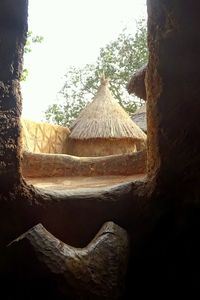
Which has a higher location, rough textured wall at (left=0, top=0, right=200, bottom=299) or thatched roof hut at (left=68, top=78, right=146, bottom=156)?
thatched roof hut at (left=68, top=78, right=146, bottom=156)

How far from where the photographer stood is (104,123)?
33.8 feet

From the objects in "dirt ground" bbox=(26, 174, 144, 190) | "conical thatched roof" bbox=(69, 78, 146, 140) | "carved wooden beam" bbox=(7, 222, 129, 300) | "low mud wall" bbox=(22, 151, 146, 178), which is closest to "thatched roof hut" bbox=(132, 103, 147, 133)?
"conical thatched roof" bbox=(69, 78, 146, 140)

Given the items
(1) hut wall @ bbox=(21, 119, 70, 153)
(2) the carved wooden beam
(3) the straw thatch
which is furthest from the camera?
(1) hut wall @ bbox=(21, 119, 70, 153)

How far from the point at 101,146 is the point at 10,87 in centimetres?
863

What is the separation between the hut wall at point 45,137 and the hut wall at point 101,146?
323 mm

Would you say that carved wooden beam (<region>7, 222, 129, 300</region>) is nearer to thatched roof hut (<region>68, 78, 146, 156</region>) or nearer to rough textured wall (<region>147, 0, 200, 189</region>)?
rough textured wall (<region>147, 0, 200, 189</region>)

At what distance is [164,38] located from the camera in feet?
6.09

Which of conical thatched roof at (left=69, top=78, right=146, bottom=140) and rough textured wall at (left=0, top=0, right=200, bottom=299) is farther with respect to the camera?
conical thatched roof at (left=69, top=78, right=146, bottom=140)

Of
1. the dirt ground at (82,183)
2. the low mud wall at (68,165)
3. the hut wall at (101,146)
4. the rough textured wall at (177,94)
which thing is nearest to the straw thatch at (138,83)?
the low mud wall at (68,165)

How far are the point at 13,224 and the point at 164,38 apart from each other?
101 cm

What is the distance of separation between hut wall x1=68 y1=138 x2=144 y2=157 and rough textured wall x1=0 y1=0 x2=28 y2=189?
841cm

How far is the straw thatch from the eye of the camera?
6.33m

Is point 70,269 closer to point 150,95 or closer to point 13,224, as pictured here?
point 13,224

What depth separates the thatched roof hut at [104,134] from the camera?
10.0 m
